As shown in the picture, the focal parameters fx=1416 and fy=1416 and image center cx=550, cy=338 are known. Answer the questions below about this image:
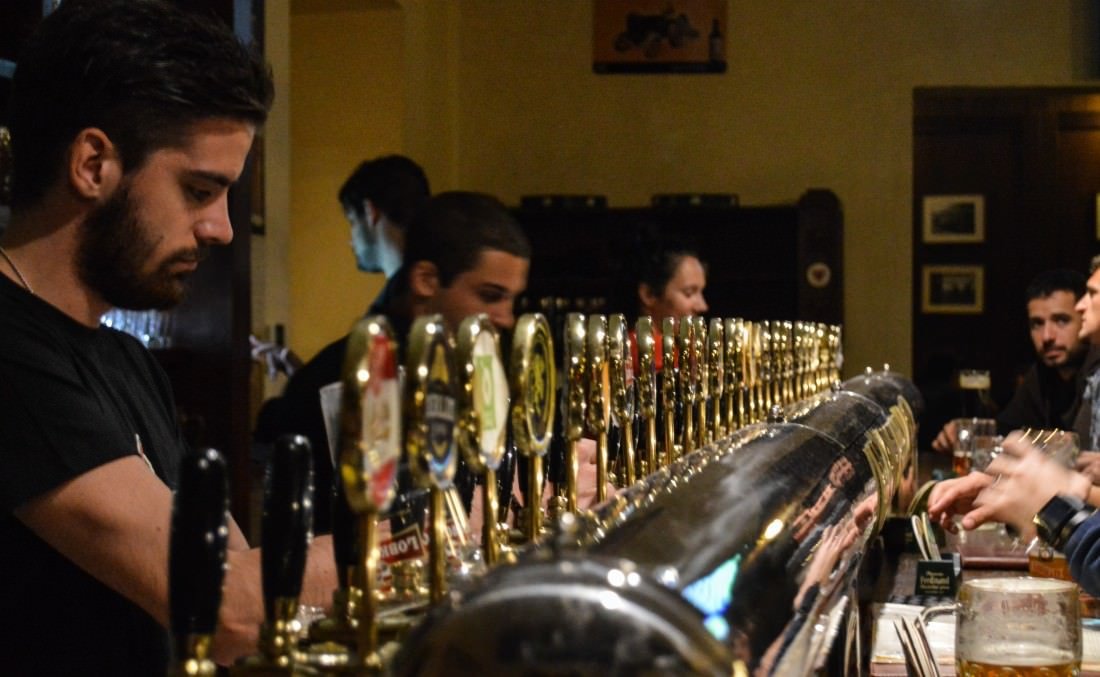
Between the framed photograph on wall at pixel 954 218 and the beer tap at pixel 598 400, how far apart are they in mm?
7635

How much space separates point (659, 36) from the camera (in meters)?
8.36

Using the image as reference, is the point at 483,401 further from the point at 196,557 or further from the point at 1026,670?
the point at 1026,670

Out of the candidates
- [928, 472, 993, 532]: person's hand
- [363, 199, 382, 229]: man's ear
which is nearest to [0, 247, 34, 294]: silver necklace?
[928, 472, 993, 532]: person's hand

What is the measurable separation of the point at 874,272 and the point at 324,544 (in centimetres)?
728

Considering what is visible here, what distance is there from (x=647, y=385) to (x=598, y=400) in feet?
0.79

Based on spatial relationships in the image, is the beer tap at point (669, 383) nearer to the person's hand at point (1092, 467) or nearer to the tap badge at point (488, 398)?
the tap badge at point (488, 398)

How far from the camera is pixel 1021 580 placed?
1.64 m

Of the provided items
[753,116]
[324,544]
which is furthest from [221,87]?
[753,116]

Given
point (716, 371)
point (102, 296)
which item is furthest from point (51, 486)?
point (716, 371)

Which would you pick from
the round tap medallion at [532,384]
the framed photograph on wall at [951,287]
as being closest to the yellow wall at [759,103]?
the framed photograph on wall at [951,287]

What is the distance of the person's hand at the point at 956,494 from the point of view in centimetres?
249

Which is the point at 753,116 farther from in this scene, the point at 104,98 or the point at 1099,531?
the point at 104,98

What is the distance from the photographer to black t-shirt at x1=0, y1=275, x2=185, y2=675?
1298mm

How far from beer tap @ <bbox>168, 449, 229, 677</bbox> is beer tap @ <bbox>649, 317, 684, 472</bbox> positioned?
36.0 inches
